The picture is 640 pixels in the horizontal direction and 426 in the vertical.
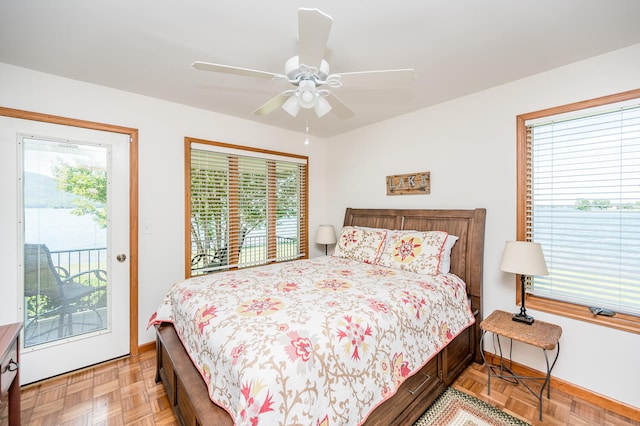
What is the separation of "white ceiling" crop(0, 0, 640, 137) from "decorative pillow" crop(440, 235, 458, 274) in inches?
56.2

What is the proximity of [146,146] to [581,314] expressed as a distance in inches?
161

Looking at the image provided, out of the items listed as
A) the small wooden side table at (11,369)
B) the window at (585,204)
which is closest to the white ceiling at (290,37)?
the window at (585,204)

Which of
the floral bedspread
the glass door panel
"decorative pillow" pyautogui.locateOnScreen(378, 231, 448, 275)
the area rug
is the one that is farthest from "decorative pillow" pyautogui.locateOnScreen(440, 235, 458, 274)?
the glass door panel

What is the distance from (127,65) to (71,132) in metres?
0.84

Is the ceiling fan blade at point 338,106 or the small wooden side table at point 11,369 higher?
the ceiling fan blade at point 338,106

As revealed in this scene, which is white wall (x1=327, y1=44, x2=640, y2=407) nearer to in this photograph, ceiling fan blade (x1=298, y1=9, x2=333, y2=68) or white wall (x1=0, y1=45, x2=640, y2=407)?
white wall (x1=0, y1=45, x2=640, y2=407)

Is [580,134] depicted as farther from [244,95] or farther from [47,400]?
[47,400]

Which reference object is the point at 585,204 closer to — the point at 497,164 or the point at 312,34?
the point at 497,164

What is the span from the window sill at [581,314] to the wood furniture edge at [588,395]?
521 mm

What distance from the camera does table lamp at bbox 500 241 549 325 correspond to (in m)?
1.96

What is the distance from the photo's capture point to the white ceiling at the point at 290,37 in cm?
151

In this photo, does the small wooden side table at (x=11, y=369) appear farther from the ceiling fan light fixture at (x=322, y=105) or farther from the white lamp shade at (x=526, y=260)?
the white lamp shade at (x=526, y=260)

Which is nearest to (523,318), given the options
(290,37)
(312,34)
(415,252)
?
(415,252)

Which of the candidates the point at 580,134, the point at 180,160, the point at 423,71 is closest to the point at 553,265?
the point at 580,134
